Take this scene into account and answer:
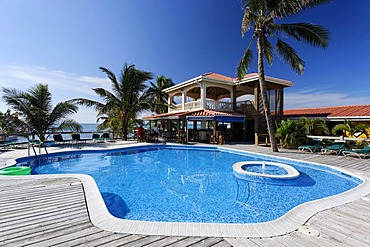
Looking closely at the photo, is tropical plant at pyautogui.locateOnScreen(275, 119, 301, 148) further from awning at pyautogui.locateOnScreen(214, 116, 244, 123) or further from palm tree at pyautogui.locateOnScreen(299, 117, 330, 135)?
awning at pyautogui.locateOnScreen(214, 116, 244, 123)

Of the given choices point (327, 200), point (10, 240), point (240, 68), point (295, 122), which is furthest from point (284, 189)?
point (240, 68)

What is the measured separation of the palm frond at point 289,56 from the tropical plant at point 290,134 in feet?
12.8

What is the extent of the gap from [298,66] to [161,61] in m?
14.8

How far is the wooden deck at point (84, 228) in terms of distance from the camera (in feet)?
8.91

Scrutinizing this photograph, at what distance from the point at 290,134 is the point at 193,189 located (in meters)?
10.3

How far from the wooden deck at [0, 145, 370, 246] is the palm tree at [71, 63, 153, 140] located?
14.5 metres

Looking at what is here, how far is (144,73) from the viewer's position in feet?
61.9

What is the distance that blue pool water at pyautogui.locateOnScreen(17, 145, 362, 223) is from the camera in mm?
4762

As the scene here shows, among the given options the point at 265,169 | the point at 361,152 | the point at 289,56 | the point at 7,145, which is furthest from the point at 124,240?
the point at 7,145

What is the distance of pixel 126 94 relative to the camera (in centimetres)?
1869

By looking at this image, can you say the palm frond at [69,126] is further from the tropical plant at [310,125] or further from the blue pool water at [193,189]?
the tropical plant at [310,125]

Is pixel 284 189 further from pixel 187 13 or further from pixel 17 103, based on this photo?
pixel 17 103

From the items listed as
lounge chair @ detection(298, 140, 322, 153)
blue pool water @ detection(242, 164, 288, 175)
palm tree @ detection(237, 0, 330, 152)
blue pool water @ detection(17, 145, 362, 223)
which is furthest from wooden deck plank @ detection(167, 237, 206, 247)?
lounge chair @ detection(298, 140, 322, 153)

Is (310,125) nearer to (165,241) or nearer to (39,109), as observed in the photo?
(165,241)
